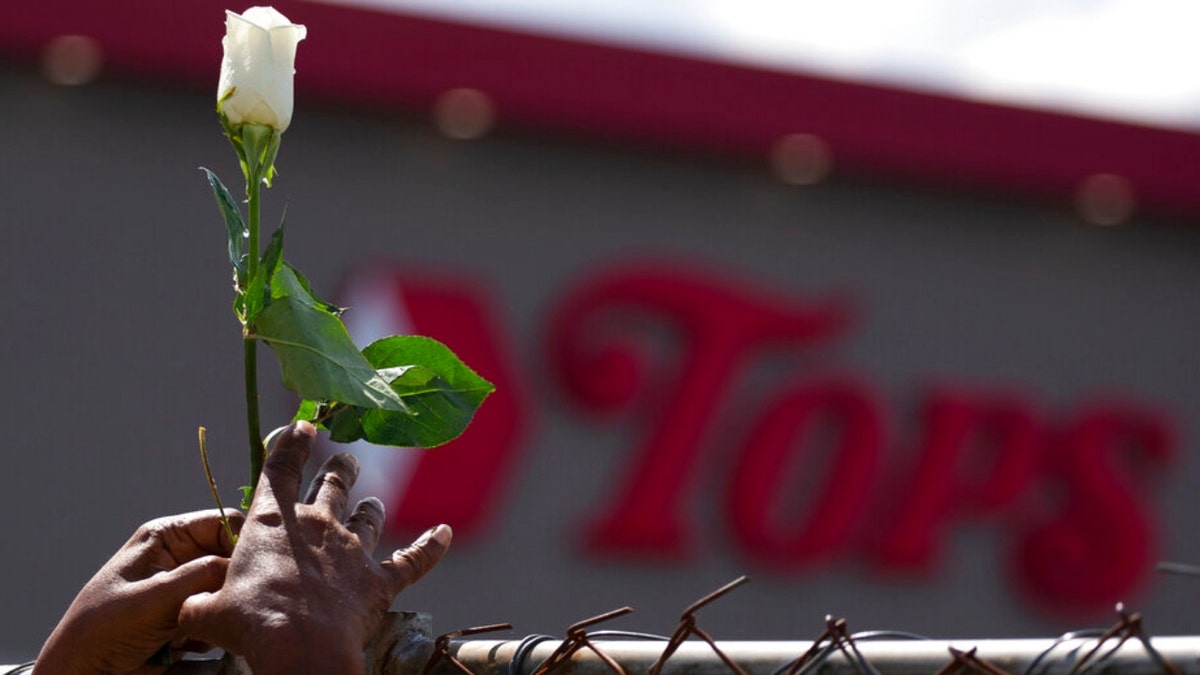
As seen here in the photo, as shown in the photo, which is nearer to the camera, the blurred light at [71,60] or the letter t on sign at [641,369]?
the blurred light at [71,60]

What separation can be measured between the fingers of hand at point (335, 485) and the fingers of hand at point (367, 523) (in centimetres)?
Answer: 2

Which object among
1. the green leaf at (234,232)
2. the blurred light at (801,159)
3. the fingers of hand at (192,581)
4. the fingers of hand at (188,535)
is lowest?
the fingers of hand at (192,581)

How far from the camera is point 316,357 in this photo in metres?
1.47

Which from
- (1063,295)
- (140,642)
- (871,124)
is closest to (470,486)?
(871,124)

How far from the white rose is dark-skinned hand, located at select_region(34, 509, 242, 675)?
39cm

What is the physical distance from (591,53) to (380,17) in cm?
125

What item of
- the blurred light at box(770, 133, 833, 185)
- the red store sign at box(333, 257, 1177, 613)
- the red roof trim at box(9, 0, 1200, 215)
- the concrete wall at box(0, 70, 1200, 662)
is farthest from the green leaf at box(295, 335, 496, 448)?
the blurred light at box(770, 133, 833, 185)

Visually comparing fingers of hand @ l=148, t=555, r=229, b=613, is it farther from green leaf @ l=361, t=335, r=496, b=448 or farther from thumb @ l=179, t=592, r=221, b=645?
green leaf @ l=361, t=335, r=496, b=448

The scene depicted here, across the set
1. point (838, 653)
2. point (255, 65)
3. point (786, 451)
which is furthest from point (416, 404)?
point (786, 451)

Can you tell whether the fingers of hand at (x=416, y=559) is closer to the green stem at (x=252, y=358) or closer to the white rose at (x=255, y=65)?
the green stem at (x=252, y=358)

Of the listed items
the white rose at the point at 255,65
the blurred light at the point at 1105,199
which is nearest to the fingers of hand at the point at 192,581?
the white rose at the point at 255,65

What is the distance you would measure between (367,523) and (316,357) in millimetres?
173

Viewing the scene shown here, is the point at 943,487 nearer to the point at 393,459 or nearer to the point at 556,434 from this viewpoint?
the point at 556,434

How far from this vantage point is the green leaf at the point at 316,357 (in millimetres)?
1455
